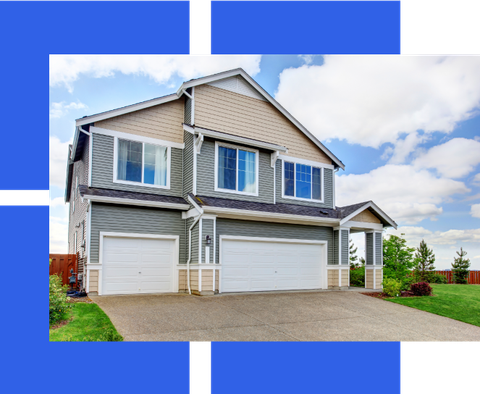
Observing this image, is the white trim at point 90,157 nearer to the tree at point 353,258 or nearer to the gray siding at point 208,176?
the gray siding at point 208,176

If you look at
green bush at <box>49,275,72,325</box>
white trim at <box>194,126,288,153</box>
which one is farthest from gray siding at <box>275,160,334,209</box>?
green bush at <box>49,275,72,325</box>

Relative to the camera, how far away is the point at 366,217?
1505cm

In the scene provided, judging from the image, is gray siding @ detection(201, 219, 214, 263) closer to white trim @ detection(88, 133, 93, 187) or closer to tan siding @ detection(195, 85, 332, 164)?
tan siding @ detection(195, 85, 332, 164)

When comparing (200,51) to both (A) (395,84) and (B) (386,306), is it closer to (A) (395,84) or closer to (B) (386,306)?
(A) (395,84)

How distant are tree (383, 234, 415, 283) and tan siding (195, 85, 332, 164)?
4.39m

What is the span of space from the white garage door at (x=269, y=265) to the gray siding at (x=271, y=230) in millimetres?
258

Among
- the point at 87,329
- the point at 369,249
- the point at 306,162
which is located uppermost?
the point at 306,162

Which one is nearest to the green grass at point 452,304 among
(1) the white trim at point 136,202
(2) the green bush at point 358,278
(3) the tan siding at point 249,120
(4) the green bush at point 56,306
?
(2) the green bush at point 358,278

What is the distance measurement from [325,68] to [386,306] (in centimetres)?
679

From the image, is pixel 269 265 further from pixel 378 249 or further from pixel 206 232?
pixel 378 249

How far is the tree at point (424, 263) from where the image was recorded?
1795 centimetres

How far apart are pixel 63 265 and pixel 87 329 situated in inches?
243

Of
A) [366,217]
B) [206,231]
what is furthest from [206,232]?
[366,217]

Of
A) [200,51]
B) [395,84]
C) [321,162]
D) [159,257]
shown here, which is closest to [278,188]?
[321,162]
